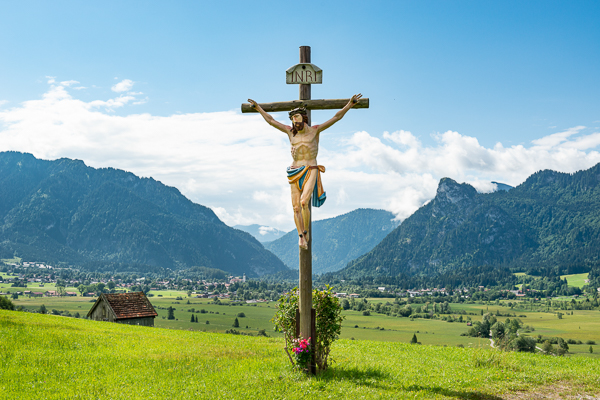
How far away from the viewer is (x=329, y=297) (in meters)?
11.7

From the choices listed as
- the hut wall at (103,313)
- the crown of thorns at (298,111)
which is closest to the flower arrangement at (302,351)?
the crown of thorns at (298,111)

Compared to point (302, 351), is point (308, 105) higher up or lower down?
higher up

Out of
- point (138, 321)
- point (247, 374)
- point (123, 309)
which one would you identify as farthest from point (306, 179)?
point (123, 309)

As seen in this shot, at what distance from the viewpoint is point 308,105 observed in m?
11.8

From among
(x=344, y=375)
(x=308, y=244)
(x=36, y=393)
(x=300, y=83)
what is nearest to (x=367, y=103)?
(x=300, y=83)

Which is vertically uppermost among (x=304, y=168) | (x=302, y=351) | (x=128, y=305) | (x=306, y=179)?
(x=304, y=168)

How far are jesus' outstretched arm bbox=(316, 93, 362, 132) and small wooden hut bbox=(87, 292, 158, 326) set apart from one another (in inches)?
1260

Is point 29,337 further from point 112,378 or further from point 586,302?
point 586,302

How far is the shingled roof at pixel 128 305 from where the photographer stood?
123 feet

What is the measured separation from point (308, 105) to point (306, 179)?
6.70 ft

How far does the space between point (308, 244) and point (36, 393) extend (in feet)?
22.8

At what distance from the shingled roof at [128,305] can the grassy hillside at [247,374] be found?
22039mm

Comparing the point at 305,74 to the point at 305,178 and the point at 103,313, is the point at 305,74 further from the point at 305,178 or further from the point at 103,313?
the point at 103,313

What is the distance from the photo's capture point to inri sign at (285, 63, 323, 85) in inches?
466
